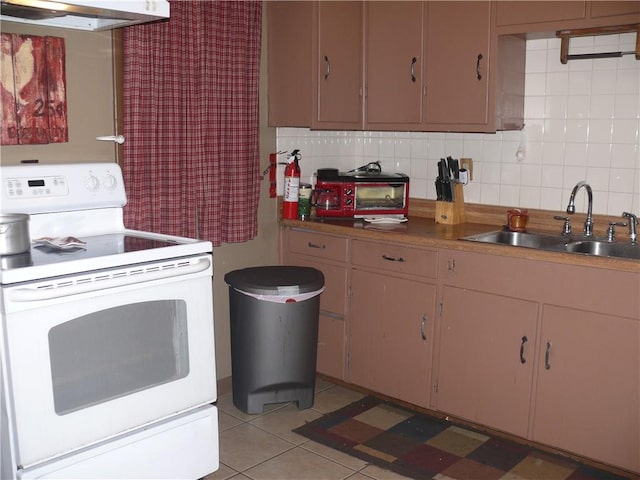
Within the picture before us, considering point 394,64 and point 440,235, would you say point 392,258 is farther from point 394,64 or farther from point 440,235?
point 394,64

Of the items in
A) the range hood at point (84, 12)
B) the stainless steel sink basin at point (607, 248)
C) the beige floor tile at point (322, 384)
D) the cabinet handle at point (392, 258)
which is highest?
the range hood at point (84, 12)

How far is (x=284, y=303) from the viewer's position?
311cm

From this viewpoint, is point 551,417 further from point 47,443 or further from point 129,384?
point 47,443

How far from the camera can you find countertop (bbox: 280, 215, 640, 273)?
8.62 ft

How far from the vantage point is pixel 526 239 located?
3.25m

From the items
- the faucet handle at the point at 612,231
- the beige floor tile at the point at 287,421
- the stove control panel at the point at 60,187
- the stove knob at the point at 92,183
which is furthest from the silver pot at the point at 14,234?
the faucet handle at the point at 612,231

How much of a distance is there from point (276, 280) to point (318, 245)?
431mm

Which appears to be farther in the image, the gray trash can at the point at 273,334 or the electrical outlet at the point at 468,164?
the electrical outlet at the point at 468,164

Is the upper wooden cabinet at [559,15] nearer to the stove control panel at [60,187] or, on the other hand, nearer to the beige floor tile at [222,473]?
the stove control panel at [60,187]

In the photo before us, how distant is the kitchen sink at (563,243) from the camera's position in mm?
2951

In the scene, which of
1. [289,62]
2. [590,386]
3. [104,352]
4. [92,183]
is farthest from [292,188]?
[590,386]

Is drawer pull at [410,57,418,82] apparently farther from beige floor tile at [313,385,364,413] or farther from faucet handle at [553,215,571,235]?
beige floor tile at [313,385,364,413]

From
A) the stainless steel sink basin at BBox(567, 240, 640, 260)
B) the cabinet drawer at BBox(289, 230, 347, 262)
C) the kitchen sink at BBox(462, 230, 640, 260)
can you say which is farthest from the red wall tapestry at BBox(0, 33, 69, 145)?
the stainless steel sink basin at BBox(567, 240, 640, 260)

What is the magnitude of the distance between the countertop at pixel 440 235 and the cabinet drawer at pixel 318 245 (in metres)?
0.04
